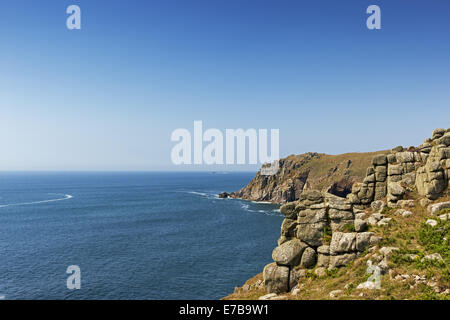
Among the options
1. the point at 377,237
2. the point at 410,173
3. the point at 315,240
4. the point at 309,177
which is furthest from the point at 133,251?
the point at 309,177

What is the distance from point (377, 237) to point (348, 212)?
364 centimetres

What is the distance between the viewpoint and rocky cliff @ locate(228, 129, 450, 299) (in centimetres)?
2178

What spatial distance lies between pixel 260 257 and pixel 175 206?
296 ft

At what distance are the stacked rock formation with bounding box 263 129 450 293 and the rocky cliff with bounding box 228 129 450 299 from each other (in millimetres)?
92

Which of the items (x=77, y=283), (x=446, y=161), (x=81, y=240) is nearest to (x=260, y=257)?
(x=77, y=283)

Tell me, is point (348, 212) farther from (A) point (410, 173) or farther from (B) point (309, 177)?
(B) point (309, 177)

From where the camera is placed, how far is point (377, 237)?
26.9m

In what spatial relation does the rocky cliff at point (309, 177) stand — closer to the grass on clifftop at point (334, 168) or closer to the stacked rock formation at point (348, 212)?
the grass on clifftop at point (334, 168)

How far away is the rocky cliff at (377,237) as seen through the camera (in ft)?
71.5

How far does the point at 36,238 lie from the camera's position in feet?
280

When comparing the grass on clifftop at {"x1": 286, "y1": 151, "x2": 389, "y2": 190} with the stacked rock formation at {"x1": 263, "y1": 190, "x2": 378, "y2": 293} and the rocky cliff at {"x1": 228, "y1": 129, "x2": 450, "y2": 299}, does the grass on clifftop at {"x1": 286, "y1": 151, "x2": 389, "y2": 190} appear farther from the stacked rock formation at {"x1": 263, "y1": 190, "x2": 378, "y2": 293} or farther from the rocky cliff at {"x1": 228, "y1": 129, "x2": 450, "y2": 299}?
the stacked rock formation at {"x1": 263, "y1": 190, "x2": 378, "y2": 293}

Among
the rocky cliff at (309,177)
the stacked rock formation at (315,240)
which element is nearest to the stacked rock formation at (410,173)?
the stacked rock formation at (315,240)
